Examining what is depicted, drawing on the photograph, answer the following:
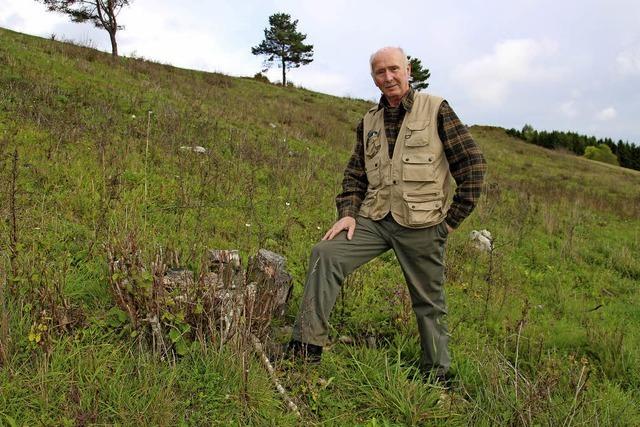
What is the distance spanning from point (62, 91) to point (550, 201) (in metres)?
11.8

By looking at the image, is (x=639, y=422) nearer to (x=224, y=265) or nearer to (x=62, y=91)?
(x=224, y=265)

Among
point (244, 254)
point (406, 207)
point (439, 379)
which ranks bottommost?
point (439, 379)

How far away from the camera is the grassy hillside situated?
2.31m

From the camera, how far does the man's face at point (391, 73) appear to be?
2.77 meters

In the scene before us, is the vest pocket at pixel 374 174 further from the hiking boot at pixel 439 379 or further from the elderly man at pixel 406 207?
the hiking boot at pixel 439 379

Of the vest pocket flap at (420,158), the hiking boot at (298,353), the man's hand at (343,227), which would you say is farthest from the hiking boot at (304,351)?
the vest pocket flap at (420,158)

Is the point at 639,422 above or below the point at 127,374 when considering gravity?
below

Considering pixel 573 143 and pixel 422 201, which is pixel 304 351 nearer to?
pixel 422 201

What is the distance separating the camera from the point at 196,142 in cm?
805

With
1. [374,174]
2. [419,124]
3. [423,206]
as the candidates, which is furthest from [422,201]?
[419,124]

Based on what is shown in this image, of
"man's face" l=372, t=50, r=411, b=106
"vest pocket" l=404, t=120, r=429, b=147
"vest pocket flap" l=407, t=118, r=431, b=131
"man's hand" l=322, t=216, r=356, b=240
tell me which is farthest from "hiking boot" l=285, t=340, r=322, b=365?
"man's face" l=372, t=50, r=411, b=106

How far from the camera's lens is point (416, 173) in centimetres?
273

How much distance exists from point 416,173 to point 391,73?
0.68 meters

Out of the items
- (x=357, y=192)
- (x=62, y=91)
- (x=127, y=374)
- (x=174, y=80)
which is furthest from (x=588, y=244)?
(x=174, y=80)
